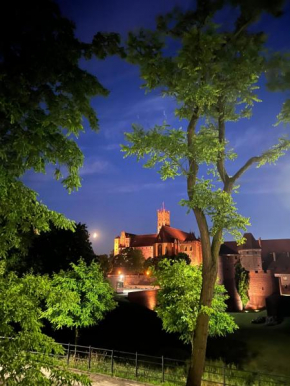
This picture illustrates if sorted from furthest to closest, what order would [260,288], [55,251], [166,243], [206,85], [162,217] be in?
[162,217] < [166,243] < [260,288] < [55,251] < [206,85]

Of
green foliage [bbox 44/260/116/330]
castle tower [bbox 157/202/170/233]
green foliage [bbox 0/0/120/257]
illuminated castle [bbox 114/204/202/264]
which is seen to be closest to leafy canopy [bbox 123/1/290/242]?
green foliage [bbox 0/0/120/257]

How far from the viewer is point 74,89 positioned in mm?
5414

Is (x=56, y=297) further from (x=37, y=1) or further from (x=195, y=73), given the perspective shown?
(x=195, y=73)

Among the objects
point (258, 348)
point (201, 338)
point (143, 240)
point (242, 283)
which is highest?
point (143, 240)

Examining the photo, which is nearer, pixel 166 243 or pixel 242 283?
pixel 242 283

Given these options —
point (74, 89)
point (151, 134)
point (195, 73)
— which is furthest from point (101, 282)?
point (74, 89)

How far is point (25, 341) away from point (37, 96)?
397 cm

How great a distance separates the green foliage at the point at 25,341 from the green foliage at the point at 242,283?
171 feet

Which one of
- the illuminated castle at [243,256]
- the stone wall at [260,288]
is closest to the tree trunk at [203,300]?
the illuminated castle at [243,256]

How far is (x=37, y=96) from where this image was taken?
206 inches

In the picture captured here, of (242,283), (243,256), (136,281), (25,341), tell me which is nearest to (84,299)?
(25,341)

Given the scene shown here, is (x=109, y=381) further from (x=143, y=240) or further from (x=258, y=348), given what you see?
(x=143, y=240)

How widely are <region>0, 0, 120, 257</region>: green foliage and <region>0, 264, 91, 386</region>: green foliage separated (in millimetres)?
848

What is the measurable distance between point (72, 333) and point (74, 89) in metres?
29.8
